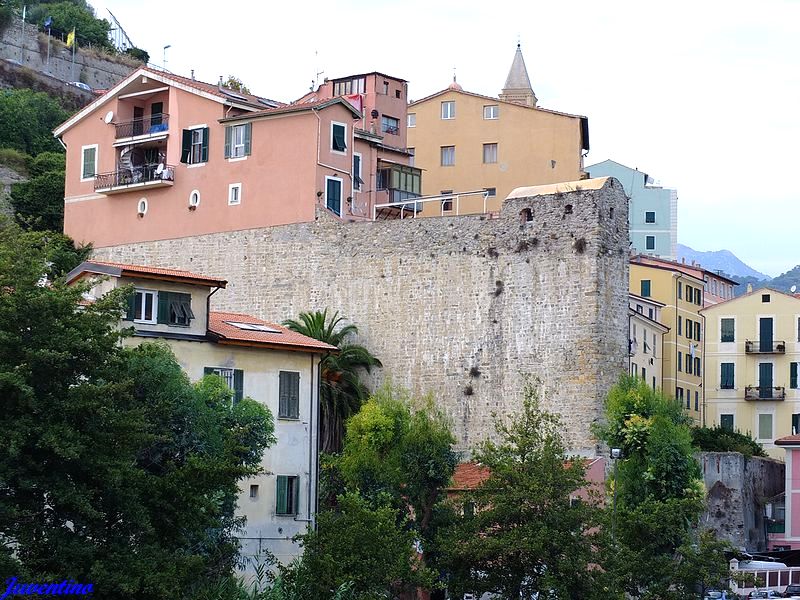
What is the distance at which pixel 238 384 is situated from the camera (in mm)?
47531

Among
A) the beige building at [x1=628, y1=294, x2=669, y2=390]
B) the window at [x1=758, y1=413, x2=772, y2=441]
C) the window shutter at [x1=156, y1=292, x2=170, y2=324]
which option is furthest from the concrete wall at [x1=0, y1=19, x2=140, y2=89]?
the window shutter at [x1=156, y1=292, x2=170, y2=324]

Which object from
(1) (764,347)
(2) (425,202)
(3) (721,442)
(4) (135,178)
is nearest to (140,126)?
(4) (135,178)

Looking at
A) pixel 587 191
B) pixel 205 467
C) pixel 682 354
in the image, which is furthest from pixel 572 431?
pixel 682 354

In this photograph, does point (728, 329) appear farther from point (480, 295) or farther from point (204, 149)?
point (204, 149)

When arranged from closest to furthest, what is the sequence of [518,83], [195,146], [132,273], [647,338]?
[132,273] → [195,146] → [647,338] → [518,83]

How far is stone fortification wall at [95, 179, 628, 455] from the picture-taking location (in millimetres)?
58438

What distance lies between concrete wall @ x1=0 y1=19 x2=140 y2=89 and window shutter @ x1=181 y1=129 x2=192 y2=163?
4932cm

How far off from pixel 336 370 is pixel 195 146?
1337 centimetres

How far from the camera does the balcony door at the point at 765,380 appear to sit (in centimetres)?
8544

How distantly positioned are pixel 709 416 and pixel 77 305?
5708 cm

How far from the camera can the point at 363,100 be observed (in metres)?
79.9

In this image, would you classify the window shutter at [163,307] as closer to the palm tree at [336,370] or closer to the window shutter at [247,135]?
the palm tree at [336,370]

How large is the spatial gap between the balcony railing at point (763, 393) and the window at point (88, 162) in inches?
1442

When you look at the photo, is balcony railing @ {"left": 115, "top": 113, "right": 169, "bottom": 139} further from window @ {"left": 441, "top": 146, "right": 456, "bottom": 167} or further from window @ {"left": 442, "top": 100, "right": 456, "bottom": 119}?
window @ {"left": 442, "top": 100, "right": 456, "bottom": 119}
